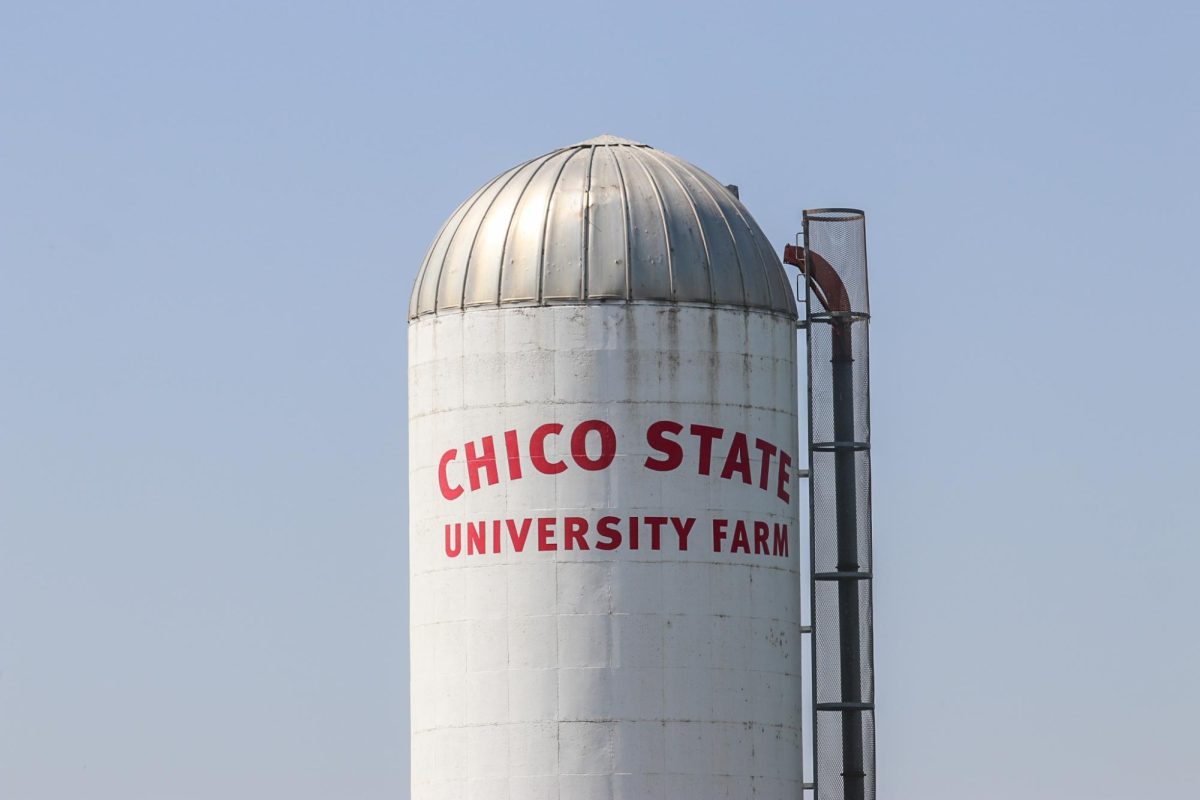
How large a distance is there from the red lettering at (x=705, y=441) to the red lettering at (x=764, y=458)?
0.95 metres

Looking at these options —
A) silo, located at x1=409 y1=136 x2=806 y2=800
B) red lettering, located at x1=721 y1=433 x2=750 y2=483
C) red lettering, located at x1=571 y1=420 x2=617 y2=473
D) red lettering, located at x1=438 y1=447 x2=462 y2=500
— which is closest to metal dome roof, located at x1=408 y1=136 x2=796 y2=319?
→ silo, located at x1=409 y1=136 x2=806 y2=800

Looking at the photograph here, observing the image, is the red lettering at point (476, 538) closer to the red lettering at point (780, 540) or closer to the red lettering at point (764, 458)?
the red lettering at point (764, 458)

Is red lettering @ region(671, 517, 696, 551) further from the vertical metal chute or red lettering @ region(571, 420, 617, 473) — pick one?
the vertical metal chute

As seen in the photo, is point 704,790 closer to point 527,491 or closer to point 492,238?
point 527,491

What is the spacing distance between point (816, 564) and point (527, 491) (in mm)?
6758

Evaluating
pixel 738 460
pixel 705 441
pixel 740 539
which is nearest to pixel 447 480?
pixel 705 441

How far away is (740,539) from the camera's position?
47938 millimetres

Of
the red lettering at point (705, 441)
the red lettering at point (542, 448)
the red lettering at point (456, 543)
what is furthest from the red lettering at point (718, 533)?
the red lettering at point (456, 543)

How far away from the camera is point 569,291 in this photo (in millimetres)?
47562

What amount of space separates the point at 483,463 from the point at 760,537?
4964 millimetres

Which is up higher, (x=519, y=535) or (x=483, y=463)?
(x=483, y=463)

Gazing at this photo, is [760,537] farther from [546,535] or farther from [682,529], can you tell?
[546,535]

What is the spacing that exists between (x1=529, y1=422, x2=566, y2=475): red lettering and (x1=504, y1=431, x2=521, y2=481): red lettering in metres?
0.24

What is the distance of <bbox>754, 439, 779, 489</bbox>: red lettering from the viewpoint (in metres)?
48.4
